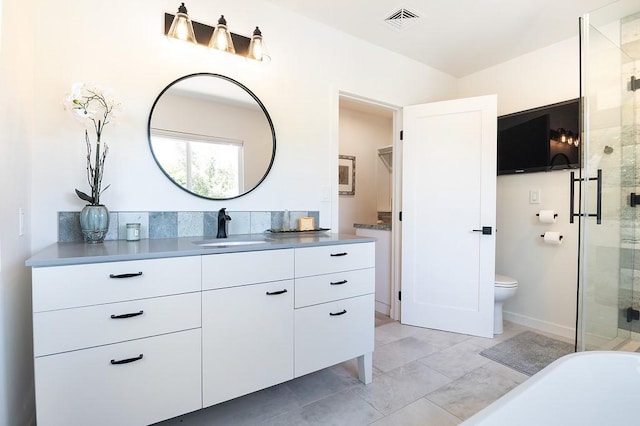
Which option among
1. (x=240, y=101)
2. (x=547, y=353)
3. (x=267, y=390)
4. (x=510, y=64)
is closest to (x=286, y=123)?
(x=240, y=101)

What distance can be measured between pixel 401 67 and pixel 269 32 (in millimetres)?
1406

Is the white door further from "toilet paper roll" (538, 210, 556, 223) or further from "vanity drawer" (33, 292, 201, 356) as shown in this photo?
"vanity drawer" (33, 292, 201, 356)

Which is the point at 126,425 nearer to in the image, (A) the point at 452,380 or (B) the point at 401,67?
(A) the point at 452,380

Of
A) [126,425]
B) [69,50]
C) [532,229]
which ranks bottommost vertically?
[126,425]

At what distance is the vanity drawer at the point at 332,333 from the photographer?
1713 millimetres

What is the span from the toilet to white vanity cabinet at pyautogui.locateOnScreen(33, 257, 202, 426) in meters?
2.51

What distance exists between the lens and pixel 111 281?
1229 millimetres

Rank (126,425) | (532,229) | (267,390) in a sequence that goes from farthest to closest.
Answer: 1. (532,229)
2. (267,390)
3. (126,425)

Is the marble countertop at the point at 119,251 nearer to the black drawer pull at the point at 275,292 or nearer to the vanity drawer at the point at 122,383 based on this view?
the black drawer pull at the point at 275,292

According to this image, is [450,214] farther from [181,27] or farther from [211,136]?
[181,27]

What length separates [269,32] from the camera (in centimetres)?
228

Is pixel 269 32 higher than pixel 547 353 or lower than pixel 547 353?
higher

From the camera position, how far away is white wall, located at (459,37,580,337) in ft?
8.97

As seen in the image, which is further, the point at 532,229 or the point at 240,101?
the point at 532,229
